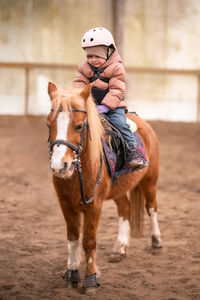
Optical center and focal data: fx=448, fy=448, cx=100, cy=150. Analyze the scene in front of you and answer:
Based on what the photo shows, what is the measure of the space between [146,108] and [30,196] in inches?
228

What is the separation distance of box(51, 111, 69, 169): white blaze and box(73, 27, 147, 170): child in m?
0.69

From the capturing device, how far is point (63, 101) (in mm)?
3291

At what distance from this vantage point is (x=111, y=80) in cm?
395

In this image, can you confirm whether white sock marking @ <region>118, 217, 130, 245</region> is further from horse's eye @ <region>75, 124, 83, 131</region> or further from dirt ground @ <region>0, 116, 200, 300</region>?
horse's eye @ <region>75, 124, 83, 131</region>

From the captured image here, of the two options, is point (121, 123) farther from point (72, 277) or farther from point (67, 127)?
point (72, 277)

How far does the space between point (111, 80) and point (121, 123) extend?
41 cm

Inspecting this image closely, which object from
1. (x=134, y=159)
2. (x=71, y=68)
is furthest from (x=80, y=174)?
(x=71, y=68)

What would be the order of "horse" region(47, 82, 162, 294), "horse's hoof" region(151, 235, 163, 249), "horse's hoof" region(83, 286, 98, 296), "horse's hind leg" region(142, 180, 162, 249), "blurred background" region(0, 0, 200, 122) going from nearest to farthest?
"horse" region(47, 82, 162, 294) → "horse's hoof" region(83, 286, 98, 296) → "horse's hoof" region(151, 235, 163, 249) → "horse's hind leg" region(142, 180, 162, 249) → "blurred background" region(0, 0, 200, 122)

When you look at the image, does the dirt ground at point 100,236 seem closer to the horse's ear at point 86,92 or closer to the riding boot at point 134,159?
the riding boot at point 134,159

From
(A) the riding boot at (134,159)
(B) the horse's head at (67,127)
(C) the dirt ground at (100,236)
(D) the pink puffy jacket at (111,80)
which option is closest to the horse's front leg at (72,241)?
(C) the dirt ground at (100,236)

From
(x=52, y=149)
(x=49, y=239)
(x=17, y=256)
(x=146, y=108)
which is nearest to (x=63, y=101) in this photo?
(x=52, y=149)

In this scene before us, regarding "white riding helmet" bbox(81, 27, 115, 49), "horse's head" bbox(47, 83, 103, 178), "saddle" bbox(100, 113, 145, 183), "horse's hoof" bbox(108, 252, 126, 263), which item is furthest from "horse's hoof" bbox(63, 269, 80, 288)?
"white riding helmet" bbox(81, 27, 115, 49)

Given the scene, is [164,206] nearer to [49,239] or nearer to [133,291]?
[49,239]

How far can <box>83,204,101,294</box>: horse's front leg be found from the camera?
3738 mm
